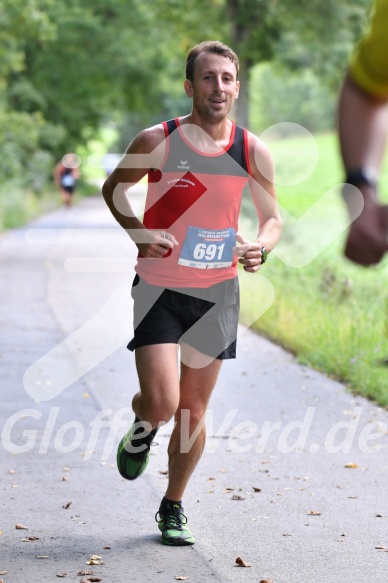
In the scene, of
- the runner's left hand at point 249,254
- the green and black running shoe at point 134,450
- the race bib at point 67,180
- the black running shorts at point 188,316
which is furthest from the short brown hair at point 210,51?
the race bib at point 67,180

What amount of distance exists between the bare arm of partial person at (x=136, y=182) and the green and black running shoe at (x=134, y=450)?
2.98 ft

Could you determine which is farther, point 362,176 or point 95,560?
point 95,560

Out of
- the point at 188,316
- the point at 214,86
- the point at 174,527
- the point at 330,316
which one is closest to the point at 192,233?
the point at 188,316

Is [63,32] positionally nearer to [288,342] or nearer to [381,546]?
[288,342]

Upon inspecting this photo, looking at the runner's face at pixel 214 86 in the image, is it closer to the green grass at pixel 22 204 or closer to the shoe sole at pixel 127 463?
the shoe sole at pixel 127 463

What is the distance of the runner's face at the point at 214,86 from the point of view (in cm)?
503

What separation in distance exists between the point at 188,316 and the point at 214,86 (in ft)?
3.17

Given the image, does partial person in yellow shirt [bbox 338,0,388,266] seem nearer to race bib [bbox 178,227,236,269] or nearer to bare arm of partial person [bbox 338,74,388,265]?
bare arm of partial person [bbox 338,74,388,265]

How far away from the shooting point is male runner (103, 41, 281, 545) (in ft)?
16.6

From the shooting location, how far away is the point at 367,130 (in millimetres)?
2346

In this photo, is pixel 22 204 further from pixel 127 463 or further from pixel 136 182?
pixel 136 182

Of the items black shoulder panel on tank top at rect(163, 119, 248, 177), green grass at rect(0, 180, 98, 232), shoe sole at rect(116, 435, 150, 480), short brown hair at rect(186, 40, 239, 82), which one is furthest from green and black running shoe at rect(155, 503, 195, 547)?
green grass at rect(0, 180, 98, 232)

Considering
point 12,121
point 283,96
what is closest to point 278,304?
point 12,121

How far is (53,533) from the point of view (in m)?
5.65
